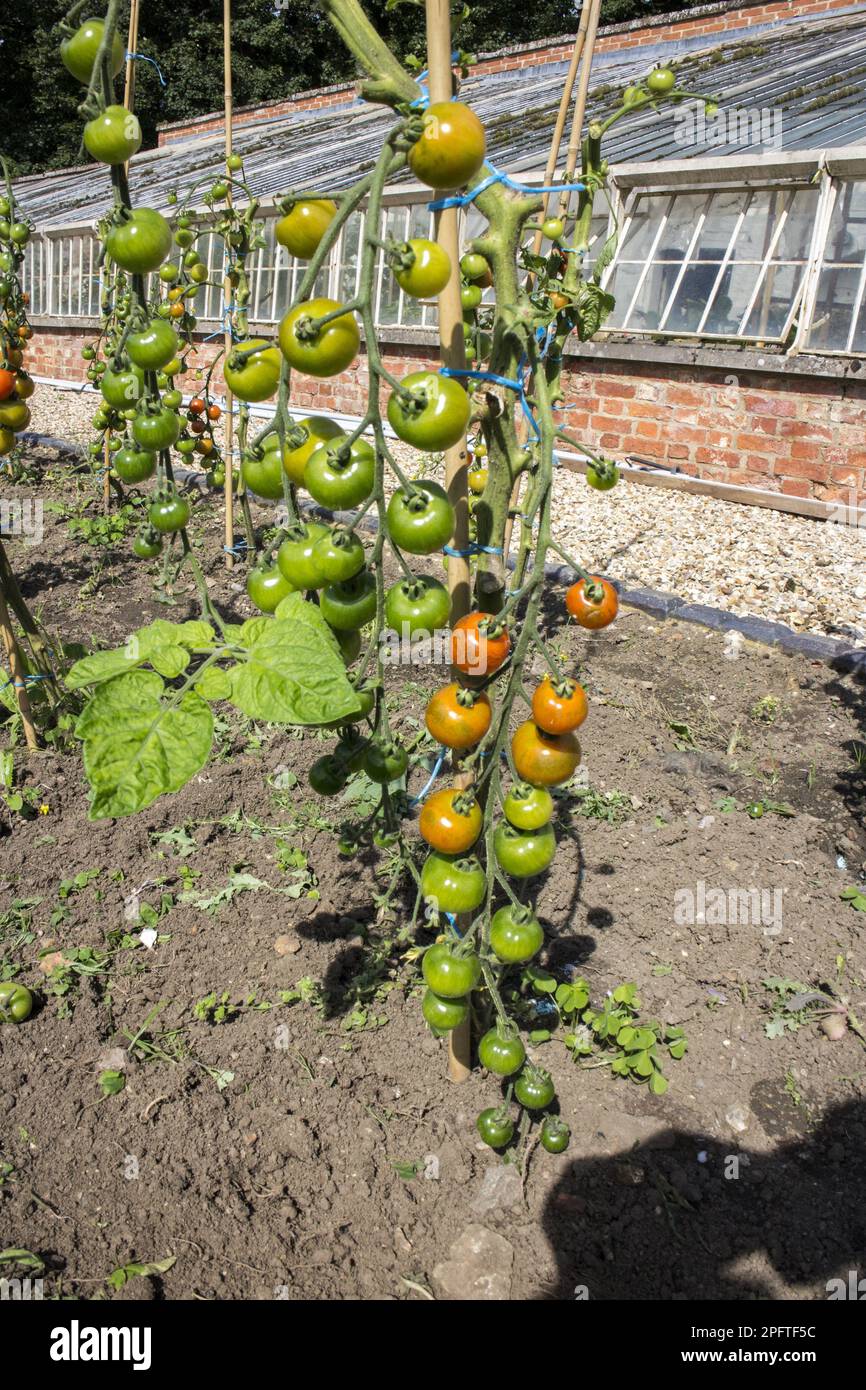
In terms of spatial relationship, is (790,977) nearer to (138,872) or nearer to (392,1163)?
(392,1163)

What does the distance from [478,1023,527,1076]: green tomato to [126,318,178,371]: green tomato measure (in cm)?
125

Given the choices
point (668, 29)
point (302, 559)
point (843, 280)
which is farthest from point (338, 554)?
point (668, 29)

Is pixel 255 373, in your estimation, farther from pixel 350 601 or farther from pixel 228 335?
pixel 228 335

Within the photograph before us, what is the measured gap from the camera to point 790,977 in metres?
2.14

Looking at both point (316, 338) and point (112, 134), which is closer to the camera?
point (316, 338)

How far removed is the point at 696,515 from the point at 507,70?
34.1 feet

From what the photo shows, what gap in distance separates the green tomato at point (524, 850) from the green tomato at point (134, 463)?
3.20 feet

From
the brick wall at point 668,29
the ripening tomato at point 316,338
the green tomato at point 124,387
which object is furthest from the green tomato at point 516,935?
the brick wall at point 668,29

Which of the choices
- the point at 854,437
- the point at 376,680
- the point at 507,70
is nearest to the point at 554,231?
the point at 376,680

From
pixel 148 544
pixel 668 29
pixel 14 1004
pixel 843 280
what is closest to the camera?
pixel 14 1004

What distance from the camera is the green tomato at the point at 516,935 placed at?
1.39 m

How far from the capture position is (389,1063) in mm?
1896

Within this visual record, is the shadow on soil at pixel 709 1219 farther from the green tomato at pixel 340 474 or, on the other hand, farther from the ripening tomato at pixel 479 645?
the green tomato at pixel 340 474

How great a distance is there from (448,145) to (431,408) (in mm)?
282
